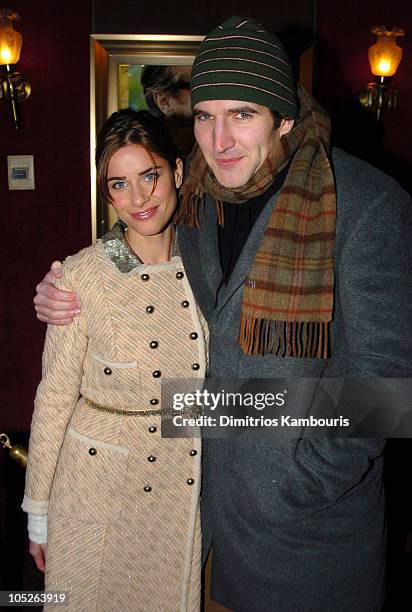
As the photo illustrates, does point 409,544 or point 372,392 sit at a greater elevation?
point 372,392

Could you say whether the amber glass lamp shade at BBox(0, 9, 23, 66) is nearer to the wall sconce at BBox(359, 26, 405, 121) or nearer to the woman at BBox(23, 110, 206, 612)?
the wall sconce at BBox(359, 26, 405, 121)

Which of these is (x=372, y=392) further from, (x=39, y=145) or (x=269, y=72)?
(x=39, y=145)

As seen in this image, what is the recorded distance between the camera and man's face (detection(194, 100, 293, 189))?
Answer: 140cm

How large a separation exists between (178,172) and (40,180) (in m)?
2.41

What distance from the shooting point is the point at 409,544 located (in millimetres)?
2979

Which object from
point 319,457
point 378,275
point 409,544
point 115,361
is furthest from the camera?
point 409,544

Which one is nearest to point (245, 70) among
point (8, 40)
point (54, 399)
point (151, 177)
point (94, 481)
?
point (151, 177)

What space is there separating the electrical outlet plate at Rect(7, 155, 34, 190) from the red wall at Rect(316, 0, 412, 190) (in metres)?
1.74

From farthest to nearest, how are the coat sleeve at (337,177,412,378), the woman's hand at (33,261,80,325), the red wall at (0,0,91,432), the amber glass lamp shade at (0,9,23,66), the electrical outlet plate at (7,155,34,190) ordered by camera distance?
the electrical outlet plate at (7,155,34,190) → the red wall at (0,0,91,432) → the amber glass lamp shade at (0,9,23,66) → the woman's hand at (33,261,80,325) → the coat sleeve at (337,177,412,378)

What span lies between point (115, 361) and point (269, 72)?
738 mm

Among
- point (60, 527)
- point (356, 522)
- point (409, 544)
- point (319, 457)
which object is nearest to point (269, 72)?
point (319, 457)

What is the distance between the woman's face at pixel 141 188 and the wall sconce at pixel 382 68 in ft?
8.19

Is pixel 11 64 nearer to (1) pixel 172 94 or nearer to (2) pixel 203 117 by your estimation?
(1) pixel 172 94

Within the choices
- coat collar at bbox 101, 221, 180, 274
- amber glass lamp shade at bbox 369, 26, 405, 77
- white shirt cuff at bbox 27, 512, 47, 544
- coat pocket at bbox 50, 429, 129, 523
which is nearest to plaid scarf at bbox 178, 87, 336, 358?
coat collar at bbox 101, 221, 180, 274
